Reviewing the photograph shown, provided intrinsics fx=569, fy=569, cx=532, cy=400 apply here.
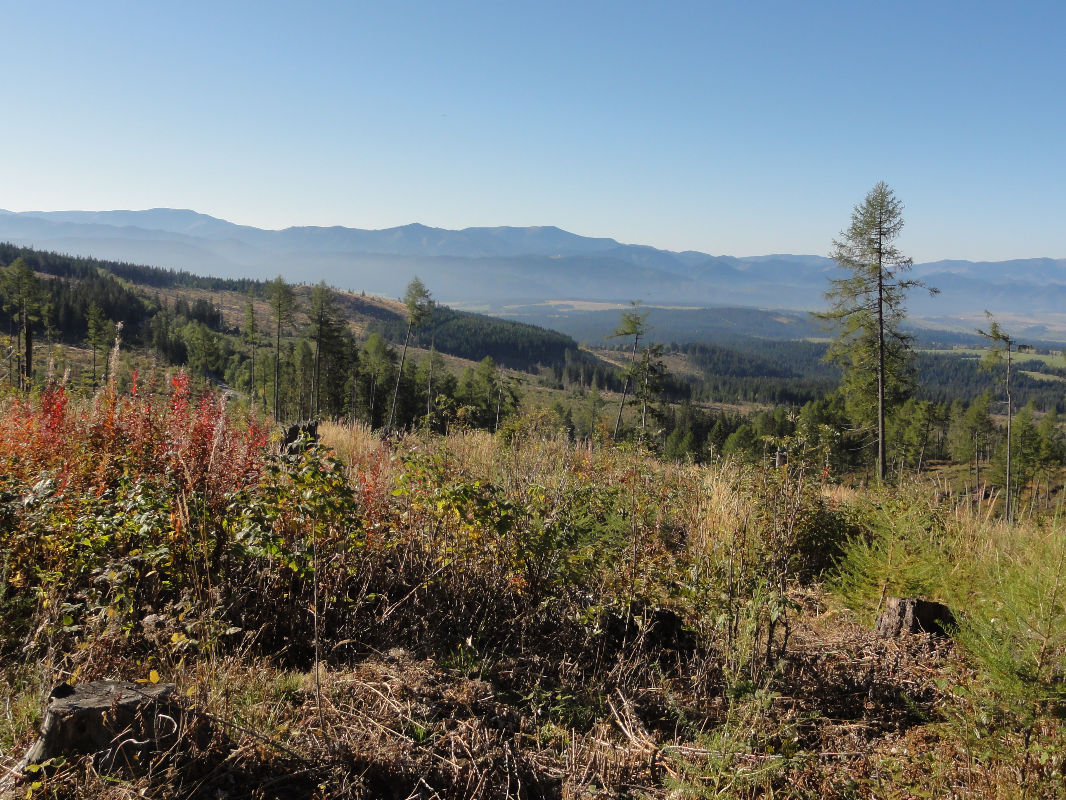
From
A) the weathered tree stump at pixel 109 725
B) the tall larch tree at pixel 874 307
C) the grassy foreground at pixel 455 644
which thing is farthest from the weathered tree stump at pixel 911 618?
the tall larch tree at pixel 874 307

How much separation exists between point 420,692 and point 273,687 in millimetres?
770

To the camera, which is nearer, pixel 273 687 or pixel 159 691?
pixel 159 691

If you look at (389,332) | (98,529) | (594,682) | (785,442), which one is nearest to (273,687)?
(98,529)

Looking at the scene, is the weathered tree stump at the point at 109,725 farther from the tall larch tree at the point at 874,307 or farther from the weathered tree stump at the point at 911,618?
the tall larch tree at the point at 874,307

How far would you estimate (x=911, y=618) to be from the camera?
4.23 m

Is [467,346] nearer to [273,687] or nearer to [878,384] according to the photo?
[878,384]

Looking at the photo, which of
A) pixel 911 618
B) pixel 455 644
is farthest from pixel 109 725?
pixel 911 618

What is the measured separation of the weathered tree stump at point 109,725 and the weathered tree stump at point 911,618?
4612 mm

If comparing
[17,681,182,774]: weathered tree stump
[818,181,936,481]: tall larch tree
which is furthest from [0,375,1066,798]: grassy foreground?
[818,181,936,481]: tall larch tree

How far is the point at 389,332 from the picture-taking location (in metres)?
167

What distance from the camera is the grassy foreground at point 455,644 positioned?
2686 millimetres

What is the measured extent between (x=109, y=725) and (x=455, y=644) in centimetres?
197

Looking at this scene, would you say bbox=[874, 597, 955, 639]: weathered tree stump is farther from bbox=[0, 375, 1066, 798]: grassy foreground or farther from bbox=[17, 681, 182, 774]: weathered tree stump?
bbox=[17, 681, 182, 774]: weathered tree stump

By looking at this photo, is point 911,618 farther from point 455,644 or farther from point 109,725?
point 109,725
